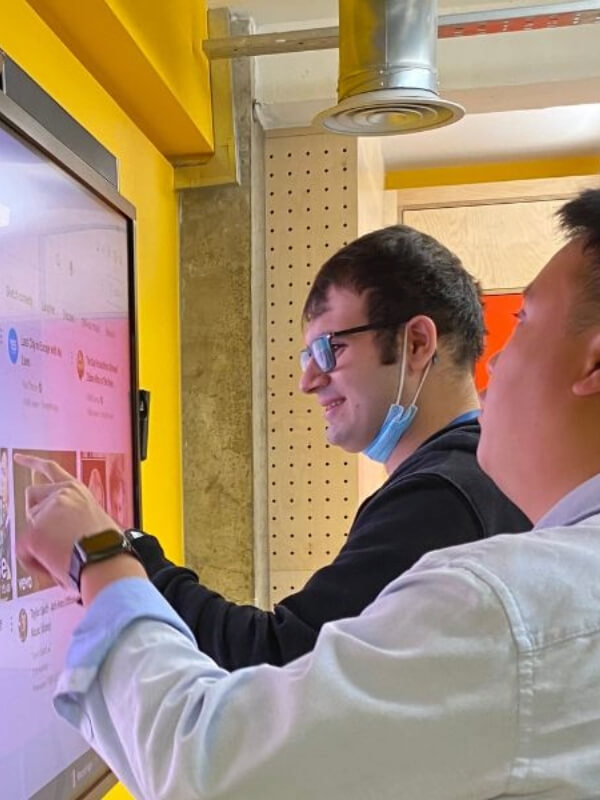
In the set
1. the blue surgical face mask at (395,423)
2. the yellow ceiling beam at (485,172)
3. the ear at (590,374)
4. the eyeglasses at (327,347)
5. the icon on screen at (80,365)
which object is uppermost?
the yellow ceiling beam at (485,172)

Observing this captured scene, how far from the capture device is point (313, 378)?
1.60 m

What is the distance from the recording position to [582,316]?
847mm

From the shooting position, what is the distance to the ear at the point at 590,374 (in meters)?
0.80

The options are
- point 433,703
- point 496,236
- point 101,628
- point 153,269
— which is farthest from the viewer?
point 496,236

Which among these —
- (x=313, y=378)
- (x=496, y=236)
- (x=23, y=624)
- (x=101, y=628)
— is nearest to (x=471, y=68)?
(x=313, y=378)

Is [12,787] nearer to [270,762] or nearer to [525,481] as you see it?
[270,762]

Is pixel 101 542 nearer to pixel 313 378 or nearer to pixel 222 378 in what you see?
pixel 313 378

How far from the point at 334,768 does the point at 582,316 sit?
18.2 inches

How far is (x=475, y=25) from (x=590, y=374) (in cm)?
121

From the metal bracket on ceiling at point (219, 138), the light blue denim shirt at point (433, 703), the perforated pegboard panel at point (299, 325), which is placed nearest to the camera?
the light blue denim shirt at point (433, 703)

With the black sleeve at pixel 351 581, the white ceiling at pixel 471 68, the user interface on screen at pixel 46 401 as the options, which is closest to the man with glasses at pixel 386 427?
the black sleeve at pixel 351 581

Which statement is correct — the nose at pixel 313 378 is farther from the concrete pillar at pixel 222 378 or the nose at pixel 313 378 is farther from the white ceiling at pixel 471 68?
the white ceiling at pixel 471 68

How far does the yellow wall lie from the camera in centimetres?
158

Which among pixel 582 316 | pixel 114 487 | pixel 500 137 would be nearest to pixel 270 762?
pixel 582 316
